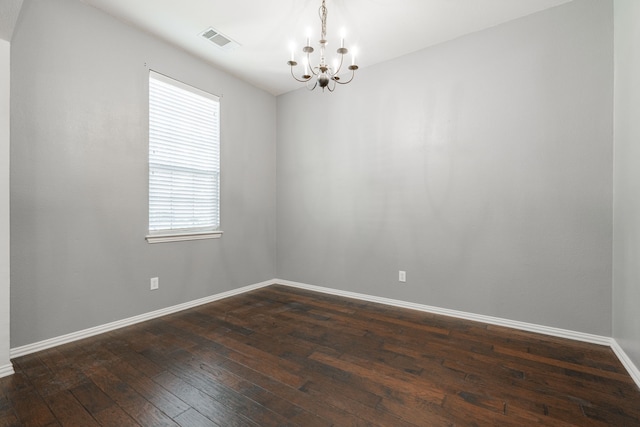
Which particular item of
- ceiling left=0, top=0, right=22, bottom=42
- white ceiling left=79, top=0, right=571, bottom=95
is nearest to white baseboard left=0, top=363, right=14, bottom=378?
ceiling left=0, top=0, right=22, bottom=42

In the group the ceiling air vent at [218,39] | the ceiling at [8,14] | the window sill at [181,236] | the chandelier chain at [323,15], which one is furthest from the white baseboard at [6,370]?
the chandelier chain at [323,15]

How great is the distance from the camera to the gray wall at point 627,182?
189cm

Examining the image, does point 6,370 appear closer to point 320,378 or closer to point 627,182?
point 320,378

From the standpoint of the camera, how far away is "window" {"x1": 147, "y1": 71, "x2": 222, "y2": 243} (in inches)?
118

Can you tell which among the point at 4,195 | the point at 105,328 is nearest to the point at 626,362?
→ the point at 105,328

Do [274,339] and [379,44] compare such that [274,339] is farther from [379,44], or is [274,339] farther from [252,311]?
[379,44]

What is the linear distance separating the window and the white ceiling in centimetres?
53


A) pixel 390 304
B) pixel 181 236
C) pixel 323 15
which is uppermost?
pixel 323 15

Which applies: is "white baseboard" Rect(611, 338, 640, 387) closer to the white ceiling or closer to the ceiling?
the white ceiling

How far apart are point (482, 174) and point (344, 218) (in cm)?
164

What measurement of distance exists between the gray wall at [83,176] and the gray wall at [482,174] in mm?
1869

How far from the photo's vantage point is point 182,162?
324 cm

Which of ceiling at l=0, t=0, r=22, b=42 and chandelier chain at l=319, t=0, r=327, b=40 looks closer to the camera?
ceiling at l=0, t=0, r=22, b=42

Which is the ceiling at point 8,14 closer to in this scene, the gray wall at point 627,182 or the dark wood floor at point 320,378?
the dark wood floor at point 320,378
